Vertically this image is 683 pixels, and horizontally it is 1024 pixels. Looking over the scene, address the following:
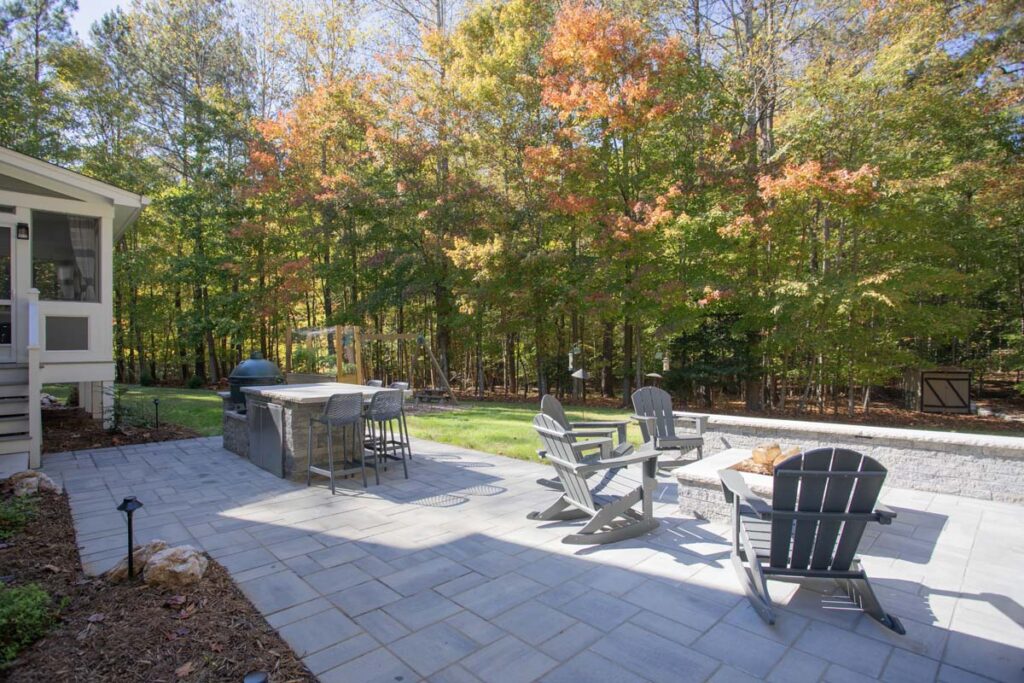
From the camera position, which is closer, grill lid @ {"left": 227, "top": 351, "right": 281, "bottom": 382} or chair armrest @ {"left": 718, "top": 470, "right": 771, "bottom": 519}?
chair armrest @ {"left": 718, "top": 470, "right": 771, "bottom": 519}

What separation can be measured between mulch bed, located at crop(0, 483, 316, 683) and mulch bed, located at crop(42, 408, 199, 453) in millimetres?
4370

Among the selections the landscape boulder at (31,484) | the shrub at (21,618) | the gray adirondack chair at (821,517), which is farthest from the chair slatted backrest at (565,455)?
the landscape boulder at (31,484)

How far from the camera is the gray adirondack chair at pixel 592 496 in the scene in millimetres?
3363

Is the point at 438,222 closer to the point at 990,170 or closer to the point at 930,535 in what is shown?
the point at 990,170

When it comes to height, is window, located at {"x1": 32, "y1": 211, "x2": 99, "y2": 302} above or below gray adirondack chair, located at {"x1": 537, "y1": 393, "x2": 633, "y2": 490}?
above

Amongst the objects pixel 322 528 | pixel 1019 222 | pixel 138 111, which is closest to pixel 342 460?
pixel 322 528

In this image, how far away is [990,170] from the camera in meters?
9.12

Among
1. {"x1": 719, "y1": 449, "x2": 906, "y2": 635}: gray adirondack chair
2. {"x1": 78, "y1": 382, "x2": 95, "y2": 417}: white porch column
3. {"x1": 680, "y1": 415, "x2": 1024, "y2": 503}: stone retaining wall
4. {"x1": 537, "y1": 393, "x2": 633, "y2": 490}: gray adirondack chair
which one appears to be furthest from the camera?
{"x1": 78, "y1": 382, "x2": 95, "y2": 417}: white porch column

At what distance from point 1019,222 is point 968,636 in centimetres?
1263

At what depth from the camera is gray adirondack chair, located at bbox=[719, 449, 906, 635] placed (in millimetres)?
2412

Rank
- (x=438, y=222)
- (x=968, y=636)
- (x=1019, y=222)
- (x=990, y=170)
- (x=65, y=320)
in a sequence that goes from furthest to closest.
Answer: (x=438, y=222) < (x=1019, y=222) < (x=990, y=170) < (x=65, y=320) < (x=968, y=636)

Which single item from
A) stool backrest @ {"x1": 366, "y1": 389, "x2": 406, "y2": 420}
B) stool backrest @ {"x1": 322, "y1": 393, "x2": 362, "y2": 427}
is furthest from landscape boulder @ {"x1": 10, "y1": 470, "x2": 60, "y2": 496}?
stool backrest @ {"x1": 366, "y1": 389, "x2": 406, "y2": 420}

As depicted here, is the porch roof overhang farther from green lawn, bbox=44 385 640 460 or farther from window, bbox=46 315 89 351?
green lawn, bbox=44 385 640 460

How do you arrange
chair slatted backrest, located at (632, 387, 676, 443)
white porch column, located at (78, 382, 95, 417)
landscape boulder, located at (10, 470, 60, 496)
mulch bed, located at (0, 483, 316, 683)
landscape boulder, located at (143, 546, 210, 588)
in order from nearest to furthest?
1. mulch bed, located at (0, 483, 316, 683)
2. landscape boulder, located at (143, 546, 210, 588)
3. landscape boulder, located at (10, 470, 60, 496)
4. chair slatted backrest, located at (632, 387, 676, 443)
5. white porch column, located at (78, 382, 95, 417)
